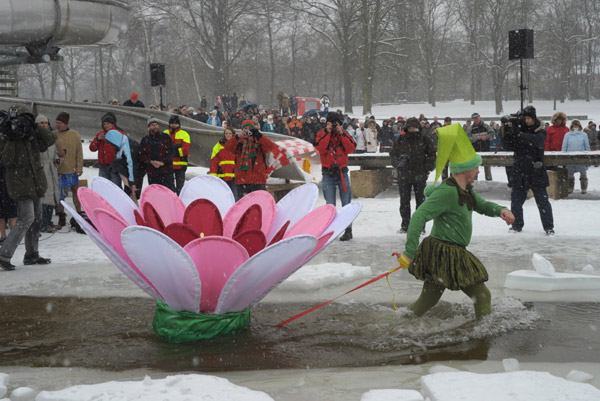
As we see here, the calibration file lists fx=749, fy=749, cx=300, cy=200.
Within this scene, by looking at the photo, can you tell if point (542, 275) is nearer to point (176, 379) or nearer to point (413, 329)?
point (413, 329)

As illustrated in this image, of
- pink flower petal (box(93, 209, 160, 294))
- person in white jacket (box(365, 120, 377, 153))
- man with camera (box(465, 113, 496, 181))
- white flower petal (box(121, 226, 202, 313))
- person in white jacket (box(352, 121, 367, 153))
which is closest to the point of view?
white flower petal (box(121, 226, 202, 313))

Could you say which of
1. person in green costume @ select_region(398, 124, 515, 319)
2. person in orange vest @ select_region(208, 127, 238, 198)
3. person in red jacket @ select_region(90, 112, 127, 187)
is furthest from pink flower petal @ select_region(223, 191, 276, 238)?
person in orange vest @ select_region(208, 127, 238, 198)

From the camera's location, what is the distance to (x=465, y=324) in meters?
5.89

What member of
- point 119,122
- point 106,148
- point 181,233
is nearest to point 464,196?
point 181,233

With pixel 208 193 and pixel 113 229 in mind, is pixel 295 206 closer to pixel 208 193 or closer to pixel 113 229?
pixel 208 193

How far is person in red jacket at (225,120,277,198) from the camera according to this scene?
10.8m

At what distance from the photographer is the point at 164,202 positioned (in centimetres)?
630

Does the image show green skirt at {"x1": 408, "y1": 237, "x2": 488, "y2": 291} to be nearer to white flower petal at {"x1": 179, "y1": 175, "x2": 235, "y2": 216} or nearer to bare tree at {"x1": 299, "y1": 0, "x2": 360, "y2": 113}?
white flower petal at {"x1": 179, "y1": 175, "x2": 235, "y2": 216}

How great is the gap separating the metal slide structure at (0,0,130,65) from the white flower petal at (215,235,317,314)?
8861 mm

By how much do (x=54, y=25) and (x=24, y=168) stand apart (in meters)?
5.29

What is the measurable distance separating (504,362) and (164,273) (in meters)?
2.35

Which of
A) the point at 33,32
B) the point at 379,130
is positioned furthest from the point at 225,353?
the point at 379,130

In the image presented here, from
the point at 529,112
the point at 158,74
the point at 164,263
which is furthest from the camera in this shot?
the point at 158,74

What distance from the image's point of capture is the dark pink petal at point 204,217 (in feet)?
19.5
